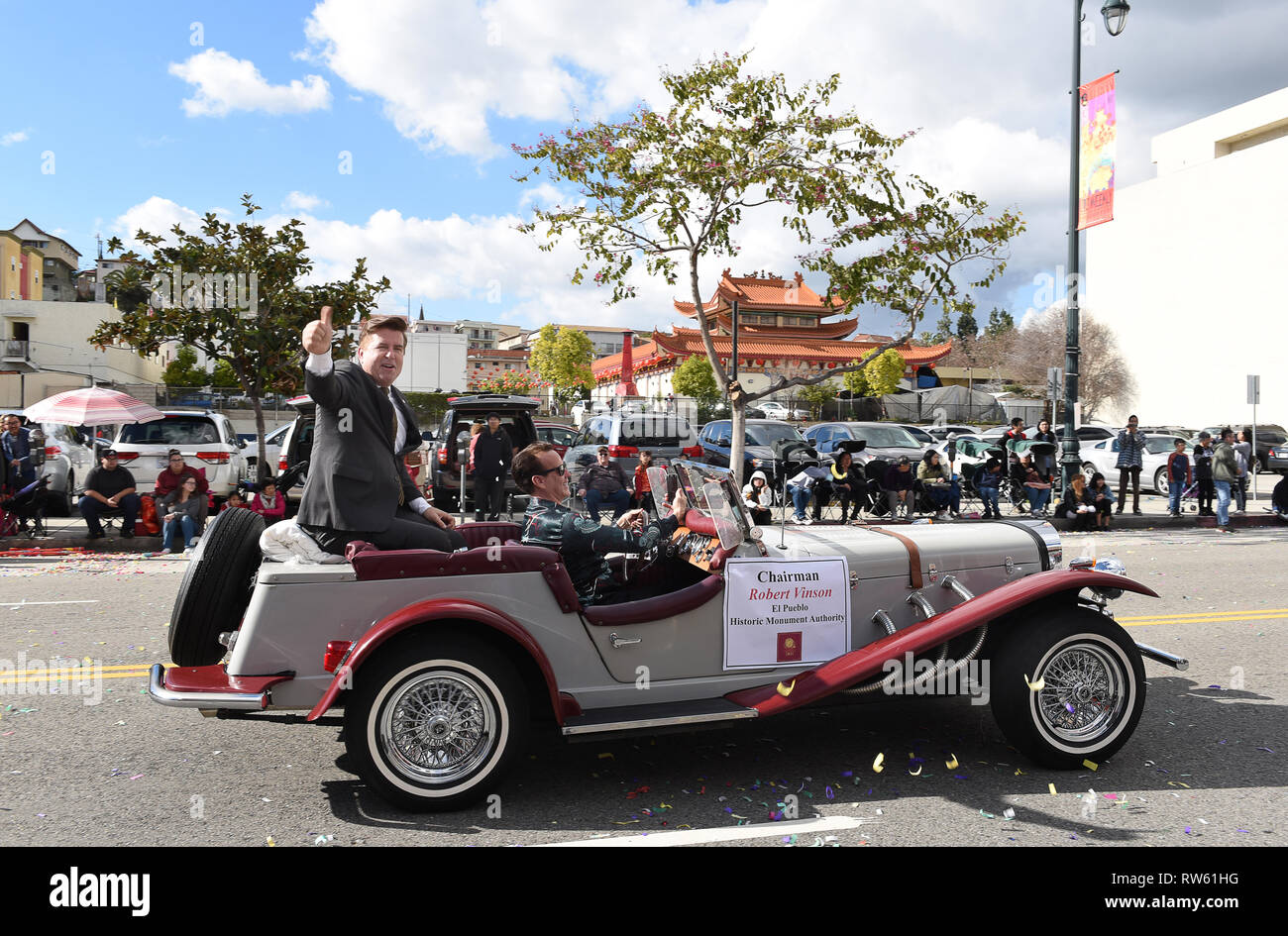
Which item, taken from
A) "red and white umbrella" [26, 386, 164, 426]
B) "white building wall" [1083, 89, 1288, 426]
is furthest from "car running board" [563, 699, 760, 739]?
"white building wall" [1083, 89, 1288, 426]

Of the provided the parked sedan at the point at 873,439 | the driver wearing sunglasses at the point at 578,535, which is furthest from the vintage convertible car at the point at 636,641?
the parked sedan at the point at 873,439

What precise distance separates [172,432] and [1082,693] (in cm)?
1537

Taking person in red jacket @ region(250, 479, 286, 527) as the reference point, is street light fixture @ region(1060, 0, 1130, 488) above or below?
above

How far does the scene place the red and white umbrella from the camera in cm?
1345

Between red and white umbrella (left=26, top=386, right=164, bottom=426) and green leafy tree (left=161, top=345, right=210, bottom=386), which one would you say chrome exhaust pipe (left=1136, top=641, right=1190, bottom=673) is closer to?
red and white umbrella (left=26, top=386, right=164, bottom=426)

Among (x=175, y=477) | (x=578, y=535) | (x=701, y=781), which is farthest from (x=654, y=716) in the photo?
(x=175, y=477)

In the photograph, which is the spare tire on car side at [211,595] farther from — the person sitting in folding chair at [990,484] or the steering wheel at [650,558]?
the person sitting in folding chair at [990,484]

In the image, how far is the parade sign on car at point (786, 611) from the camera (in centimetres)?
→ 426

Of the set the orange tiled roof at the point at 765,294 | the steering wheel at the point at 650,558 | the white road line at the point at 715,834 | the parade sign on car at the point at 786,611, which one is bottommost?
the white road line at the point at 715,834

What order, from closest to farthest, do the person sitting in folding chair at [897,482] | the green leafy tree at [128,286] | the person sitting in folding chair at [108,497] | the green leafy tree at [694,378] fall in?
the person sitting in folding chair at [108,497]
the person sitting in folding chair at [897,482]
the green leafy tree at [128,286]
the green leafy tree at [694,378]

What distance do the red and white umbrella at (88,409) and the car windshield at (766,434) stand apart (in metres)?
12.3

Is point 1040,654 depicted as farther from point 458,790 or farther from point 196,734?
point 196,734

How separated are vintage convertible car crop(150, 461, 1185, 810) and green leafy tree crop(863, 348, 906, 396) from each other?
67507 mm

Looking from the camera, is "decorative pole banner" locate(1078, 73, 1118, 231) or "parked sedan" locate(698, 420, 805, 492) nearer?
"decorative pole banner" locate(1078, 73, 1118, 231)
